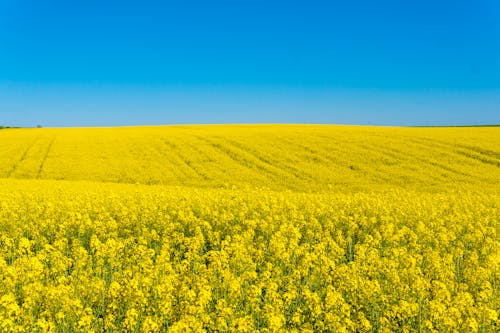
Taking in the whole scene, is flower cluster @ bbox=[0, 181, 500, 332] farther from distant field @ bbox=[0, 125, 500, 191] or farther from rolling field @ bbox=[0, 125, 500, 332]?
distant field @ bbox=[0, 125, 500, 191]

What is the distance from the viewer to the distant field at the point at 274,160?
837 inches

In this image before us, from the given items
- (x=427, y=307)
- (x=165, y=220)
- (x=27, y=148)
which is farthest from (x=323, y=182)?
(x=27, y=148)

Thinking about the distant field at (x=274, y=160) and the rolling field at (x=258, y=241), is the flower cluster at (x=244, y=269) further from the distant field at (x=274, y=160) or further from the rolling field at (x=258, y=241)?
the distant field at (x=274, y=160)

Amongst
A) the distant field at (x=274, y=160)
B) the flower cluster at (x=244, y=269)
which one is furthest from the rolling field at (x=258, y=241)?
the distant field at (x=274, y=160)

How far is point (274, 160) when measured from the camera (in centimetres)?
2555

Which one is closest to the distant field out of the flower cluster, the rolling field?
the rolling field

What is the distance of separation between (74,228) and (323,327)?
780cm

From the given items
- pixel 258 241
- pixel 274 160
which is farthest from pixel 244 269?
pixel 274 160

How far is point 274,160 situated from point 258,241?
1560cm

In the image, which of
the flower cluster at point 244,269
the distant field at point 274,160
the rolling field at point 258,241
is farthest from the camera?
the distant field at point 274,160

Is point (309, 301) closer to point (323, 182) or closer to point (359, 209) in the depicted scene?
point (359, 209)

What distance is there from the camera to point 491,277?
7.58m

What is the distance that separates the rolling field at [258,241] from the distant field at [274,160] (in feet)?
0.47

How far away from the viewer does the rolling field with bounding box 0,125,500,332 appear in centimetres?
551
